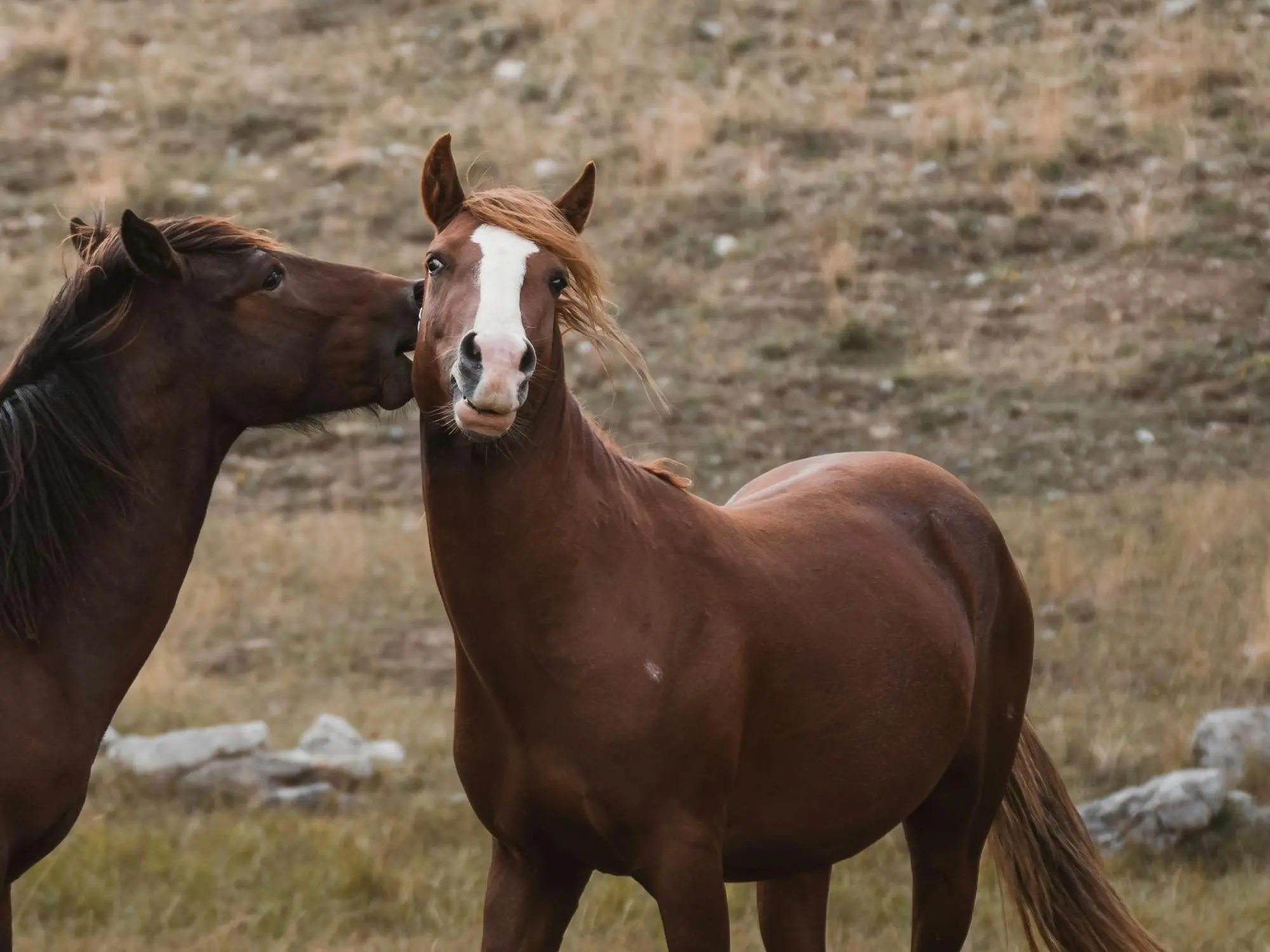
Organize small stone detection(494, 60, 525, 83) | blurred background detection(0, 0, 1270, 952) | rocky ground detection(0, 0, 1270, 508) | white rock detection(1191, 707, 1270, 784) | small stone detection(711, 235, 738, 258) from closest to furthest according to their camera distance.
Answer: blurred background detection(0, 0, 1270, 952), white rock detection(1191, 707, 1270, 784), rocky ground detection(0, 0, 1270, 508), small stone detection(711, 235, 738, 258), small stone detection(494, 60, 525, 83)

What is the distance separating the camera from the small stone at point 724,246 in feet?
44.4

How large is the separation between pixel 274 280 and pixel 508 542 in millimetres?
820

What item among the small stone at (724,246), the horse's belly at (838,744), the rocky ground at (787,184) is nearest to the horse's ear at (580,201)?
the horse's belly at (838,744)

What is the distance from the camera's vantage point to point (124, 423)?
3.92 meters

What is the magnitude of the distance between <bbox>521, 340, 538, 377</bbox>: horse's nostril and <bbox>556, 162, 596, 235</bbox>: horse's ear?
0.60 metres

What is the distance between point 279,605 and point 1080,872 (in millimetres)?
5057

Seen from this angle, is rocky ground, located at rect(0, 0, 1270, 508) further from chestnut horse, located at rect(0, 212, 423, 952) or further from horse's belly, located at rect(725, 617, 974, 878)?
chestnut horse, located at rect(0, 212, 423, 952)

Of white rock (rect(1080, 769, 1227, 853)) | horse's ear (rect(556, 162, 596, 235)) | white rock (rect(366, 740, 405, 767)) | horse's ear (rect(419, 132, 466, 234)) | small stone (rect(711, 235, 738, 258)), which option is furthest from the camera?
small stone (rect(711, 235, 738, 258))

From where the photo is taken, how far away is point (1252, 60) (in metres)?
14.5

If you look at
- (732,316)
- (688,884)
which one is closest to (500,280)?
(688,884)

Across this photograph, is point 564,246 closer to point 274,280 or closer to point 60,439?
point 274,280

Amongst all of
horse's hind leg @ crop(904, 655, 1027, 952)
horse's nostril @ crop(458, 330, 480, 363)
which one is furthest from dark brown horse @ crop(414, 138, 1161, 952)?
horse's hind leg @ crop(904, 655, 1027, 952)

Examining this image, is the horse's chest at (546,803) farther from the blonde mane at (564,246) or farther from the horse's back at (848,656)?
the blonde mane at (564,246)

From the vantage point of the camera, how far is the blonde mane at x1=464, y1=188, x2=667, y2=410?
3836 millimetres
